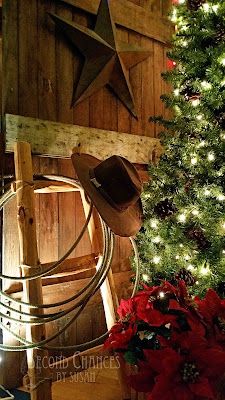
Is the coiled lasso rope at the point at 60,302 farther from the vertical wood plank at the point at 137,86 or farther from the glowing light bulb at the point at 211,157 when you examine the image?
the vertical wood plank at the point at 137,86

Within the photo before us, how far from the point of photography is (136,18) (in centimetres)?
284

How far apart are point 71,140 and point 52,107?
0.24m

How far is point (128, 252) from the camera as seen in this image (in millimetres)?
2857

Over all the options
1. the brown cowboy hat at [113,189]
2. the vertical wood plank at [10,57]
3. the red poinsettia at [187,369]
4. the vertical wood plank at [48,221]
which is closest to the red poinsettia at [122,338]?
the red poinsettia at [187,369]

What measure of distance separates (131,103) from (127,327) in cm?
185

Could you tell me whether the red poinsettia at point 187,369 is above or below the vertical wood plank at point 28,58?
below

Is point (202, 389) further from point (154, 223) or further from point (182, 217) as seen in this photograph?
point (154, 223)

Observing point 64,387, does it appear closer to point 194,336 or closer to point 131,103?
point 194,336

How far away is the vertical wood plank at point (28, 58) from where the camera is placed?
7.41ft

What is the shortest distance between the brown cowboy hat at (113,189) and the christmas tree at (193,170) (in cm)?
44

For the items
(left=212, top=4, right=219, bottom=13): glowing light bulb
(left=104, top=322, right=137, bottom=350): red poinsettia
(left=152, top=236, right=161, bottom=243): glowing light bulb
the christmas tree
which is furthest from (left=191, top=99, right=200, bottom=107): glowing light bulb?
(left=104, top=322, right=137, bottom=350): red poinsettia

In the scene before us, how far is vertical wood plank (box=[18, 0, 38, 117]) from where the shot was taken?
226 centimetres

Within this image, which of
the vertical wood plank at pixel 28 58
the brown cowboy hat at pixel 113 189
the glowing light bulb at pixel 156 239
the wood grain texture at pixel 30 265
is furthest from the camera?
the vertical wood plank at pixel 28 58

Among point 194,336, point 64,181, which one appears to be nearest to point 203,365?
point 194,336
